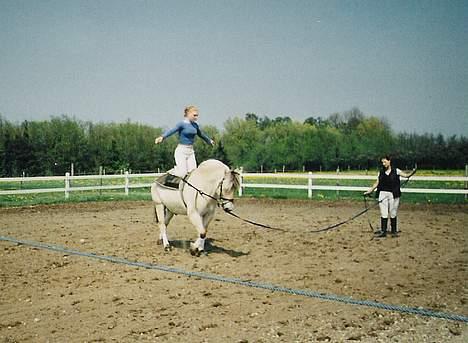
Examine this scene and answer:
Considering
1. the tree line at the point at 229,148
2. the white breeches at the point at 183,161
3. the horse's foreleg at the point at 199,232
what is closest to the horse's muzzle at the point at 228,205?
the horse's foreleg at the point at 199,232

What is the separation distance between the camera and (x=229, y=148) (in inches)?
2665

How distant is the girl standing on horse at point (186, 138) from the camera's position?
33.9ft

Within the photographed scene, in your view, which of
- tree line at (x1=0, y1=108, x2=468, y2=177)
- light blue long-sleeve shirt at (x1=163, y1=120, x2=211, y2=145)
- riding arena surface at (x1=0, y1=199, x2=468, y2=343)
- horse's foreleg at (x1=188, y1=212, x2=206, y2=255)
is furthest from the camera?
tree line at (x1=0, y1=108, x2=468, y2=177)

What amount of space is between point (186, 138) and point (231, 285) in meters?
3.89

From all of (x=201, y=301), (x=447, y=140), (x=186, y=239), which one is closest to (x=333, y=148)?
(x=447, y=140)

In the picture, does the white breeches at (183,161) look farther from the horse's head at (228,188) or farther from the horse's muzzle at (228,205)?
the horse's muzzle at (228,205)

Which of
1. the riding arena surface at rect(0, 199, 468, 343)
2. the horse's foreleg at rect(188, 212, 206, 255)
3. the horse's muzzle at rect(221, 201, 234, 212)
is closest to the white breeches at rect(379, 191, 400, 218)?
the riding arena surface at rect(0, 199, 468, 343)

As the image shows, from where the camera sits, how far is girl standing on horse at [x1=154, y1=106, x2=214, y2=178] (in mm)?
10328

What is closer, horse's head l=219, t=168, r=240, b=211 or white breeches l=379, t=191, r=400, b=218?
horse's head l=219, t=168, r=240, b=211

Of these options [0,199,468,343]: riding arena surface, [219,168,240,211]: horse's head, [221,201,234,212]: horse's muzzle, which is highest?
[219,168,240,211]: horse's head

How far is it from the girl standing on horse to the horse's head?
1.12 metres

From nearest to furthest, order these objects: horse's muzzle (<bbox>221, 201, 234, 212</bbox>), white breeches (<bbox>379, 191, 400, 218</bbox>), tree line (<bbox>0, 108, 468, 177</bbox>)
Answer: horse's muzzle (<bbox>221, 201, 234, 212</bbox>) → white breeches (<bbox>379, 191, 400, 218</bbox>) → tree line (<bbox>0, 108, 468, 177</bbox>)

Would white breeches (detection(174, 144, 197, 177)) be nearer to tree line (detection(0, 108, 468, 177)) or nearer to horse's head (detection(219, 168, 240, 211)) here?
horse's head (detection(219, 168, 240, 211))

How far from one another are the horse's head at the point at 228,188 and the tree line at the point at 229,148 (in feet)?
121
